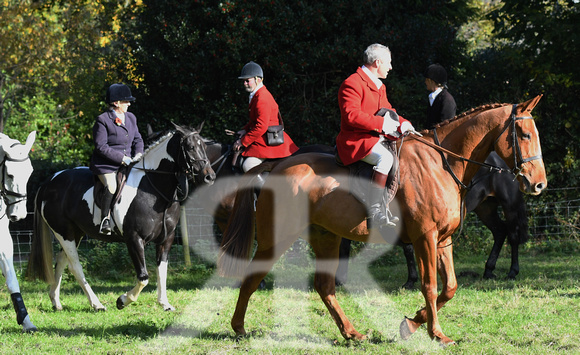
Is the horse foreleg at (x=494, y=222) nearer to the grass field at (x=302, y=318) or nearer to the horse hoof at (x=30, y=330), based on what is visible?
the grass field at (x=302, y=318)

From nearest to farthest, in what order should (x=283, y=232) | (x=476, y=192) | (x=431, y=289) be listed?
(x=431, y=289) → (x=283, y=232) → (x=476, y=192)

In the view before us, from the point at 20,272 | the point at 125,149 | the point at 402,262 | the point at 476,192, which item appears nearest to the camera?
the point at 125,149

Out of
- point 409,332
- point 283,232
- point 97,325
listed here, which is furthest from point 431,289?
point 97,325

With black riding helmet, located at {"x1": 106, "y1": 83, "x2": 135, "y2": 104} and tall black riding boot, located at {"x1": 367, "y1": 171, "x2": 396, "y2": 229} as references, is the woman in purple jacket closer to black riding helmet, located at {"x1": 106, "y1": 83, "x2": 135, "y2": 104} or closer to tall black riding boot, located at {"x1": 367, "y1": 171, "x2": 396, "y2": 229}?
black riding helmet, located at {"x1": 106, "y1": 83, "x2": 135, "y2": 104}

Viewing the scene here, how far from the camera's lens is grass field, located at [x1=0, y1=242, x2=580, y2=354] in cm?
530

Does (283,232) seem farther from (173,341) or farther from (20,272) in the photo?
(20,272)

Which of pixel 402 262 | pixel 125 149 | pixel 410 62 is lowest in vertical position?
pixel 402 262

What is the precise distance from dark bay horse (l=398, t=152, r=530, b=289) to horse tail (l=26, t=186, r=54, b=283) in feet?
14.1

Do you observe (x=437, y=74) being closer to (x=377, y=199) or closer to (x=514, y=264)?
(x=514, y=264)

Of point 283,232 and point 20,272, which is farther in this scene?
point 20,272

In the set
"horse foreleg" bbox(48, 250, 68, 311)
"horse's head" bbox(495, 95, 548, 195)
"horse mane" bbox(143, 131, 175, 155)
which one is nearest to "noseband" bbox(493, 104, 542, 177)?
"horse's head" bbox(495, 95, 548, 195)

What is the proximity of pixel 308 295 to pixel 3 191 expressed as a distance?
3.56 meters

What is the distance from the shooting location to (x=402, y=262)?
10.5 m

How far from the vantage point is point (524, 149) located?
5.07 m
